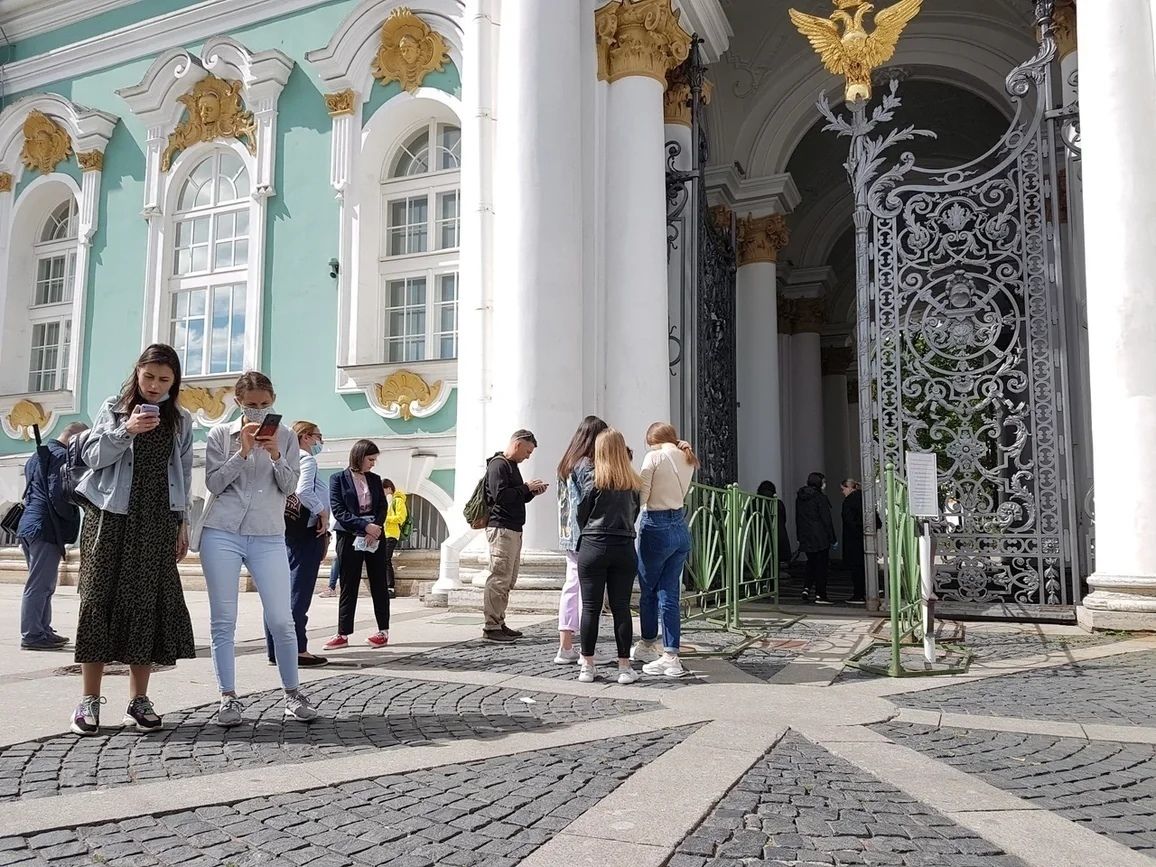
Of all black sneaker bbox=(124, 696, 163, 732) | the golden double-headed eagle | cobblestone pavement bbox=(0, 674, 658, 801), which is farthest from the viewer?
the golden double-headed eagle

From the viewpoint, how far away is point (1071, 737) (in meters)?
4.29

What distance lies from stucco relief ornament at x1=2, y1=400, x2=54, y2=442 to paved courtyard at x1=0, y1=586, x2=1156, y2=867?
35.2 feet

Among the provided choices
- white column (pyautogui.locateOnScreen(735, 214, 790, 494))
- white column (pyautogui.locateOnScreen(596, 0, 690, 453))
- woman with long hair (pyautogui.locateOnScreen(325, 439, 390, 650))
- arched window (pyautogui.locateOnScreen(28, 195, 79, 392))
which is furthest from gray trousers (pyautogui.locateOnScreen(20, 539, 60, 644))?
white column (pyautogui.locateOnScreen(735, 214, 790, 494))

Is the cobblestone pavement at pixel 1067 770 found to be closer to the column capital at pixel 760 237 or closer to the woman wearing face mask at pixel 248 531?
the woman wearing face mask at pixel 248 531

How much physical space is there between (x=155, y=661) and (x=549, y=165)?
6.68 m

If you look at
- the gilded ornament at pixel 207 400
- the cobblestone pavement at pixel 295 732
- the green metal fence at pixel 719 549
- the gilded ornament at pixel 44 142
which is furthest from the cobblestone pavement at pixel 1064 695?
the gilded ornament at pixel 44 142

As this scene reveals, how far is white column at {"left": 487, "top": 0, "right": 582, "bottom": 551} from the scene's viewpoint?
9359mm

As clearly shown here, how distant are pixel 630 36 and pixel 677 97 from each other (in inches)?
67.7

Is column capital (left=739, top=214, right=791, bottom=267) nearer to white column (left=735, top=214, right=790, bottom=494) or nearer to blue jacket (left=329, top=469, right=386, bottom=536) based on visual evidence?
white column (left=735, top=214, right=790, bottom=494)

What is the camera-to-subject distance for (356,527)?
6805 mm

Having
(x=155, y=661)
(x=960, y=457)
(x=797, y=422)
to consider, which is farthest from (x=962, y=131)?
(x=155, y=661)

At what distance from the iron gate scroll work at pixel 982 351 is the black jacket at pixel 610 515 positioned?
4484mm

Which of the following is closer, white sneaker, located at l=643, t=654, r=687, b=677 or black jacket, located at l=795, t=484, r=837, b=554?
white sneaker, located at l=643, t=654, r=687, b=677

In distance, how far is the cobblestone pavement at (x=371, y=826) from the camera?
9.02ft
